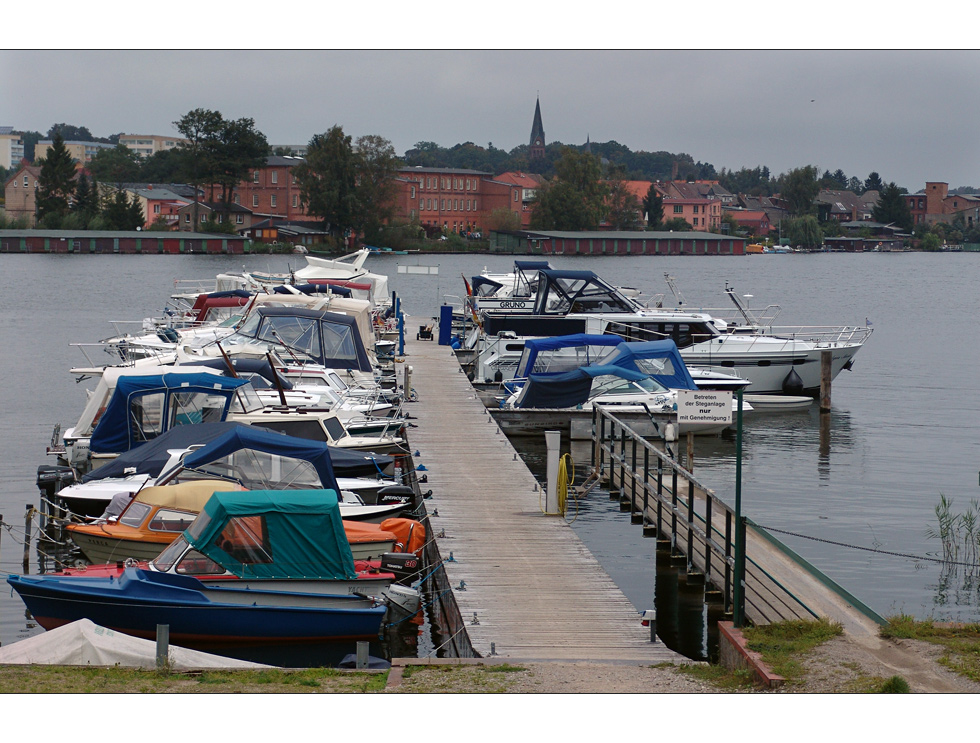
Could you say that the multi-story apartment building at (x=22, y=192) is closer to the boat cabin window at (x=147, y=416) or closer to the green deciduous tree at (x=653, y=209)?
the green deciduous tree at (x=653, y=209)

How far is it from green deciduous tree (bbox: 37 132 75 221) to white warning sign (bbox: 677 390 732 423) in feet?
459

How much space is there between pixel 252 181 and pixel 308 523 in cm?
13889

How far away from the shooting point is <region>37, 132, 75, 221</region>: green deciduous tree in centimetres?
14188

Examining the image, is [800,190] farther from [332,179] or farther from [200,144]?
[200,144]

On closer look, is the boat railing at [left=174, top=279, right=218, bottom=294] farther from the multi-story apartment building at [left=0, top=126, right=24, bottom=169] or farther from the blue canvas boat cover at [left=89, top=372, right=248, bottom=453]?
the multi-story apartment building at [left=0, top=126, right=24, bottom=169]

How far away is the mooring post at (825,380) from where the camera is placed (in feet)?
109

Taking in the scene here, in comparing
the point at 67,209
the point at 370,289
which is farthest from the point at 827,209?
the point at 370,289

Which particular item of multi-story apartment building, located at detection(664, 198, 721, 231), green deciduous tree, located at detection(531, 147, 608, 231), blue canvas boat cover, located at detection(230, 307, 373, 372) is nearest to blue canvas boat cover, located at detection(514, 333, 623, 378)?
blue canvas boat cover, located at detection(230, 307, 373, 372)

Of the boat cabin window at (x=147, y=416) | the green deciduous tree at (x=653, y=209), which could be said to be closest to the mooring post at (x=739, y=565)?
the boat cabin window at (x=147, y=416)

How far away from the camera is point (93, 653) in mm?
10398

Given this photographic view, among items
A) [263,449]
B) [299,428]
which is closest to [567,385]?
[299,428]

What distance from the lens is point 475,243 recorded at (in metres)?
152

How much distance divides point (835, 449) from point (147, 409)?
17247 millimetres

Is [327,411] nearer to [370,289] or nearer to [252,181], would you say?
[370,289]
